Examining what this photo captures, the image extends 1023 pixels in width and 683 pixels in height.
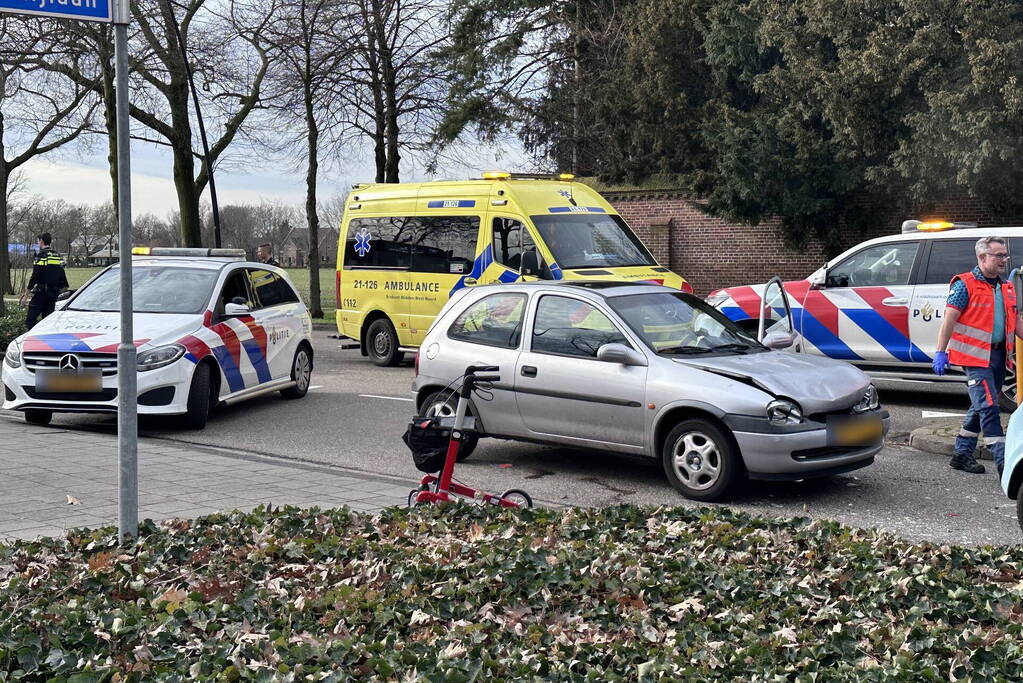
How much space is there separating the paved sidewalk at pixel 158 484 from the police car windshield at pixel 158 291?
180 centimetres

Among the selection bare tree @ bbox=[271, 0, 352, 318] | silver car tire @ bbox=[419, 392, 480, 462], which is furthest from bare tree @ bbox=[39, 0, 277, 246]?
silver car tire @ bbox=[419, 392, 480, 462]

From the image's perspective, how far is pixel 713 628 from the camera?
167 inches

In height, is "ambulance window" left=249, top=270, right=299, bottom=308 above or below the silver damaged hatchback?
above

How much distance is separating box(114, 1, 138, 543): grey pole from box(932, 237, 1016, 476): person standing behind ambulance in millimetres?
5612

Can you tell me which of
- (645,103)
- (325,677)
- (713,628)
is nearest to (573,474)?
(713,628)

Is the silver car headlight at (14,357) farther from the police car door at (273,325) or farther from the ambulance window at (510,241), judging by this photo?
the ambulance window at (510,241)

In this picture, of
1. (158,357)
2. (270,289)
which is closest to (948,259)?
(270,289)

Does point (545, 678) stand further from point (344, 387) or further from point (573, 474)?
point (344, 387)

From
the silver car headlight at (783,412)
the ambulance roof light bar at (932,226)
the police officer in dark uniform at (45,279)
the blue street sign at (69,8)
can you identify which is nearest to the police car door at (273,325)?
the silver car headlight at (783,412)

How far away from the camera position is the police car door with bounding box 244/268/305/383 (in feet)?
39.6

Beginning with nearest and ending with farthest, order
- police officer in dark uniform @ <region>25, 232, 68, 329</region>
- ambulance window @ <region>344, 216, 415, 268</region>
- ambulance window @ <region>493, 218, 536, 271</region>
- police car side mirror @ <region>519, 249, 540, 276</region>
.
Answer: police car side mirror @ <region>519, 249, 540, 276</region> → ambulance window @ <region>493, 218, 536, 271</region> → ambulance window @ <region>344, 216, 415, 268</region> → police officer in dark uniform @ <region>25, 232, 68, 329</region>

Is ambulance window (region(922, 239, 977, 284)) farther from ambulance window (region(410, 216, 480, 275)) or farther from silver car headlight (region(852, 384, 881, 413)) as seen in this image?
ambulance window (region(410, 216, 480, 275))

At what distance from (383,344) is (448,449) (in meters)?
11.0

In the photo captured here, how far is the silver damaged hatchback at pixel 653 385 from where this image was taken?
293 inches
